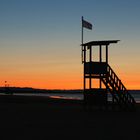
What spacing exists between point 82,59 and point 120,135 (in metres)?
16.2

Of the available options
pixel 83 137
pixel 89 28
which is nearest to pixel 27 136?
pixel 83 137

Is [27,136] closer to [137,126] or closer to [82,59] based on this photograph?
[137,126]

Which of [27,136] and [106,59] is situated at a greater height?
[106,59]

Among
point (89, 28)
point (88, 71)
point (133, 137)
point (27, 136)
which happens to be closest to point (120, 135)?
point (133, 137)

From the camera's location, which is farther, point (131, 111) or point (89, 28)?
point (89, 28)

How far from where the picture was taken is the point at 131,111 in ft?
105

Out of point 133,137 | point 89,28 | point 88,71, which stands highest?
point 89,28

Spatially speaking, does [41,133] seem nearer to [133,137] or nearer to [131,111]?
[133,137]

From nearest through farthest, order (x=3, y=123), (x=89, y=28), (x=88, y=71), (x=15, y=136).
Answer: (x=15, y=136)
(x=3, y=123)
(x=88, y=71)
(x=89, y=28)

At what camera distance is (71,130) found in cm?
1845

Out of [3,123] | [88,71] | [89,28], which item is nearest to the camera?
[3,123]

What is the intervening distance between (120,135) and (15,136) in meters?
3.98

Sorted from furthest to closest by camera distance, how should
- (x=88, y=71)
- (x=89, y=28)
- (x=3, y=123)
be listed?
1. (x=89, y=28)
2. (x=88, y=71)
3. (x=3, y=123)

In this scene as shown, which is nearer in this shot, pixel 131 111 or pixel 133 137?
pixel 133 137
